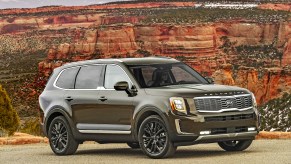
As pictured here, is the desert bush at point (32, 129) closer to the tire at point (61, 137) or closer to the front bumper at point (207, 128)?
the tire at point (61, 137)

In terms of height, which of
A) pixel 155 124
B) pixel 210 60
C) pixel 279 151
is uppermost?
pixel 155 124

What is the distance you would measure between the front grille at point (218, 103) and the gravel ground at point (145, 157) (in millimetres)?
811

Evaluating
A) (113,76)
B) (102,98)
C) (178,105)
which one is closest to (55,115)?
(102,98)

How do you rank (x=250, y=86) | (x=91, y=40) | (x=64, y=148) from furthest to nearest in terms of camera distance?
(x=91, y=40)
(x=250, y=86)
(x=64, y=148)

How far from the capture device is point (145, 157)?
44.7 ft

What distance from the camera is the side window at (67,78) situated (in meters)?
15.1

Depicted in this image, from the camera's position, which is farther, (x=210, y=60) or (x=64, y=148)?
(x=210, y=60)

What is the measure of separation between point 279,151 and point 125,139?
9.01 feet

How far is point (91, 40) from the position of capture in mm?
128750

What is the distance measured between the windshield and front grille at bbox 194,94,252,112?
3.71 feet

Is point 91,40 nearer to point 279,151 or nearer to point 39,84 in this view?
point 39,84

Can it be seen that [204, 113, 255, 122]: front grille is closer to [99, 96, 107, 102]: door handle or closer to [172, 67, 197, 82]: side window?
[172, 67, 197, 82]: side window

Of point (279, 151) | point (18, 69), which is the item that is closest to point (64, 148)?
point (279, 151)

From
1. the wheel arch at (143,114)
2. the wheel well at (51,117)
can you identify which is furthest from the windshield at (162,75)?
the wheel well at (51,117)
